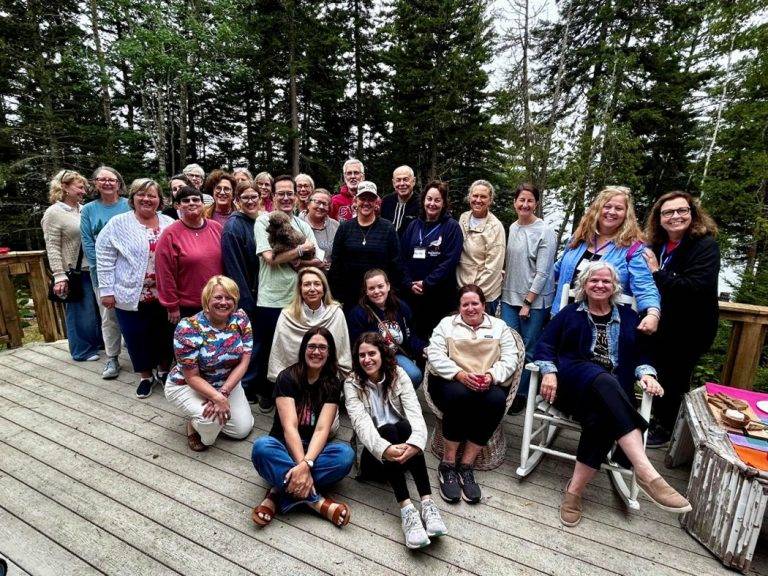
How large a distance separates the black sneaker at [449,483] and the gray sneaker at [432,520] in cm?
24

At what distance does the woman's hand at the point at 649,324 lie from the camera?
7.13ft

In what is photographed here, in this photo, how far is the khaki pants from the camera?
8.02 feet

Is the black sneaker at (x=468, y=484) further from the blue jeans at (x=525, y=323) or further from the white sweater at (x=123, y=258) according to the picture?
the white sweater at (x=123, y=258)

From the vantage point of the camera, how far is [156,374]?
11.0 feet

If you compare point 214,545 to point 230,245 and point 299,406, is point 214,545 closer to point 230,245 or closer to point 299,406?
point 299,406

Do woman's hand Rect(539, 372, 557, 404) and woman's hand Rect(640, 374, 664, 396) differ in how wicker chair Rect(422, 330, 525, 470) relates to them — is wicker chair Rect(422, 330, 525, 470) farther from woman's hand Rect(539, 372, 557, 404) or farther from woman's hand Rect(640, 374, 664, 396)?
woman's hand Rect(640, 374, 664, 396)

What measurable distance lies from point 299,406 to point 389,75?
45.8 ft

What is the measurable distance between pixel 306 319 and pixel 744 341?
3.34 m

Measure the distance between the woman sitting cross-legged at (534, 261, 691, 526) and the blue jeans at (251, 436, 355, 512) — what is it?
1228 mm

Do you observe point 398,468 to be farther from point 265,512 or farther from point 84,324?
point 84,324

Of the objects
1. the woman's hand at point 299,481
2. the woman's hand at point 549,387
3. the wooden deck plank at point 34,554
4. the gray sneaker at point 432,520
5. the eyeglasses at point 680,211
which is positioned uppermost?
the eyeglasses at point 680,211

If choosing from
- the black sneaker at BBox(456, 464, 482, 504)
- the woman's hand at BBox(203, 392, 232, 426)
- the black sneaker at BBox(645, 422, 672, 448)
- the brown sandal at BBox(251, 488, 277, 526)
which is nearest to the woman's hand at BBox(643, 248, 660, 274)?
the black sneaker at BBox(645, 422, 672, 448)

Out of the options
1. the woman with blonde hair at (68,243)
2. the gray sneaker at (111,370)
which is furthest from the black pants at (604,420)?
the woman with blonde hair at (68,243)

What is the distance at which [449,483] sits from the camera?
2.14 meters
